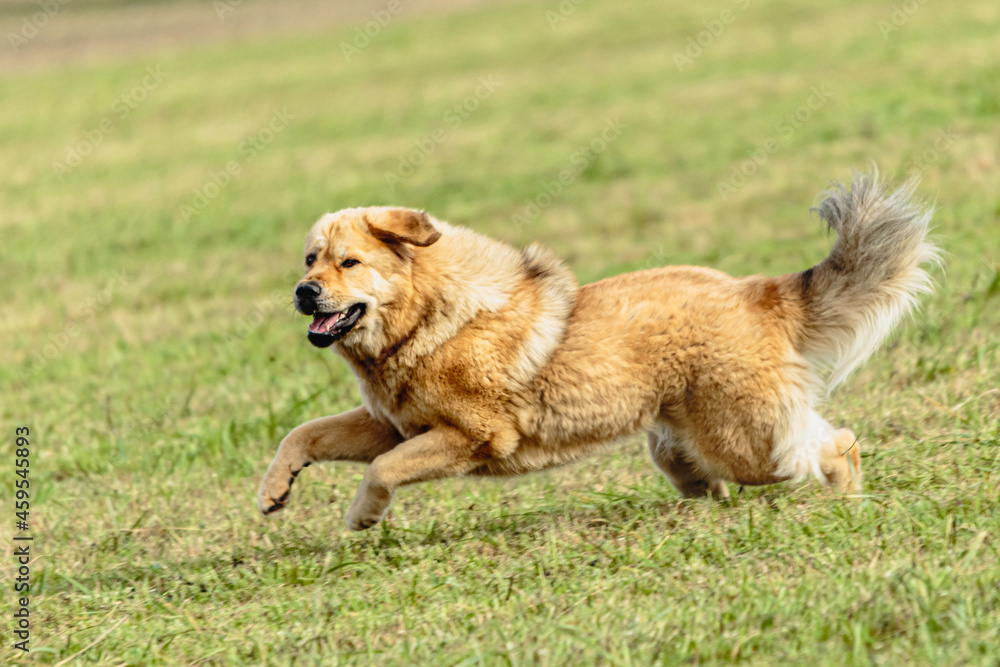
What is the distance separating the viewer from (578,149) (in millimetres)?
16406

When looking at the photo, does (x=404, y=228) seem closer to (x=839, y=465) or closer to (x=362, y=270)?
(x=362, y=270)

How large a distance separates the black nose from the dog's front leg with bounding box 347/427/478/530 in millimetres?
782

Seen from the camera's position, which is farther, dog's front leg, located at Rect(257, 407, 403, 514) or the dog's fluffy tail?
dog's front leg, located at Rect(257, 407, 403, 514)

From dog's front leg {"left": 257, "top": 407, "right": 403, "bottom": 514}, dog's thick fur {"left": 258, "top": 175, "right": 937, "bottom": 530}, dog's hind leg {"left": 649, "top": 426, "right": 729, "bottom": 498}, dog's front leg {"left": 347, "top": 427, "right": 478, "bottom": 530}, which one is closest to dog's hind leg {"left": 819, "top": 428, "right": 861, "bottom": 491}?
dog's thick fur {"left": 258, "top": 175, "right": 937, "bottom": 530}

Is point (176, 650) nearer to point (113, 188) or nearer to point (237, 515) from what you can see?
point (237, 515)

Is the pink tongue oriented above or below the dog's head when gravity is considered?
below

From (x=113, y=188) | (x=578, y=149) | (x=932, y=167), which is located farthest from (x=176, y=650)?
Result: (x=113, y=188)

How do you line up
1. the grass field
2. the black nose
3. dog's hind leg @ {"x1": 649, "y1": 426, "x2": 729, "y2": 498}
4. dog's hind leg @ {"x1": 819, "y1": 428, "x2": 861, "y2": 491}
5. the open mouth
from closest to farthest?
the grass field, the black nose, the open mouth, dog's hind leg @ {"x1": 819, "y1": 428, "x2": 861, "y2": 491}, dog's hind leg @ {"x1": 649, "y1": 426, "x2": 729, "y2": 498}

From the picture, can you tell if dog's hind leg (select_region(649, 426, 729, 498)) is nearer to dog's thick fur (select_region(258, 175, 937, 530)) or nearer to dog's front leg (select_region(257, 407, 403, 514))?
dog's thick fur (select_region(258, 175, 937, 530))

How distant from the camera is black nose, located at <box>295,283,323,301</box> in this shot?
15.1 ft

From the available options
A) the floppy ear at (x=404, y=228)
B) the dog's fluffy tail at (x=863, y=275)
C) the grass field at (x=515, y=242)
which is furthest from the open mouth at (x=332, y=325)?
the dog's fluffy tail at (x=863, y=275)

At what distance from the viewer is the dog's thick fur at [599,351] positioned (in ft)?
15.5

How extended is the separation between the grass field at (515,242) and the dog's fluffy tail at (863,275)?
68 centimetres

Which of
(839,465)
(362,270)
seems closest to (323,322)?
(362,270)
